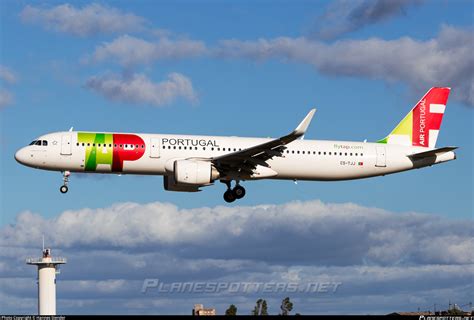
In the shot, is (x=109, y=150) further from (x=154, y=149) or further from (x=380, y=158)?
(x=380, y=158)

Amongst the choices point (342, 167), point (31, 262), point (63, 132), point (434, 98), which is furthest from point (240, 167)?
point (31, 262)

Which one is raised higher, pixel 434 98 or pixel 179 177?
pixel 434 98

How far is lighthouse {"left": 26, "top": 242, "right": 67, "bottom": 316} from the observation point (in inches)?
4166

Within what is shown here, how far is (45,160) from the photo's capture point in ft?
197

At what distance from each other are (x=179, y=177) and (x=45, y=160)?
27.4ft

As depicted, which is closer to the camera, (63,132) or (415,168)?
(63,132)

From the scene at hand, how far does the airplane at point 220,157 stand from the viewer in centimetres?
5956

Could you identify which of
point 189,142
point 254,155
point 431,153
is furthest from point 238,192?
point 431,153

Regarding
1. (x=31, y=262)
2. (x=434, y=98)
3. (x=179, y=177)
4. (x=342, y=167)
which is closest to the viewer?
(x=179, y=177)

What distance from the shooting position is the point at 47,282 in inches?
4363

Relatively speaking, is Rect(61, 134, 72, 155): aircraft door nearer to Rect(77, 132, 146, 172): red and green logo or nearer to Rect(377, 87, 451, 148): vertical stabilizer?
Rect(77, 132, 146, 172): red and green logo

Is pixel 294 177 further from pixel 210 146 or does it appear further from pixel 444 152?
pixel 444 152

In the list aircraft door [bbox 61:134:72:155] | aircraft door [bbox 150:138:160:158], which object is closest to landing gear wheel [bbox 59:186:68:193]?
aircraft door [bbox 61:134:72:155]

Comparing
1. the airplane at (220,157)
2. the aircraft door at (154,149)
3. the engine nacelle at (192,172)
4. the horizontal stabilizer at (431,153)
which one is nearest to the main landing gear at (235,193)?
the airplane at (220,157)
